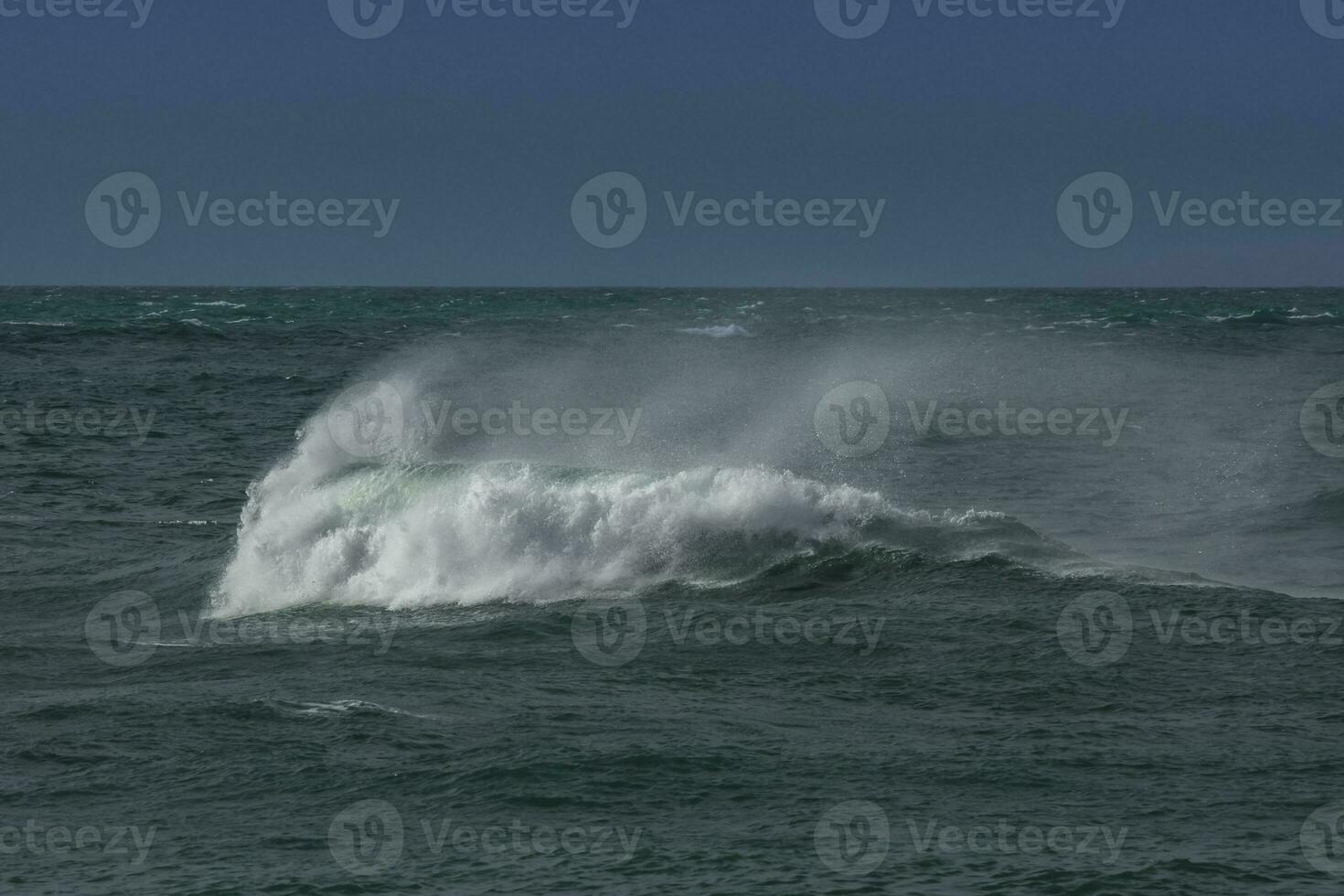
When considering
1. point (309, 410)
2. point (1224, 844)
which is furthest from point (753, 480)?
point (309, 410)

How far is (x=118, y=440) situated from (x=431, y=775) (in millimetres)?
24676

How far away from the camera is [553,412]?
36.9 m

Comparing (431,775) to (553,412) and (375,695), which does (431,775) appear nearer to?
(375,695)

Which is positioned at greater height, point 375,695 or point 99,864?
point 375,695
